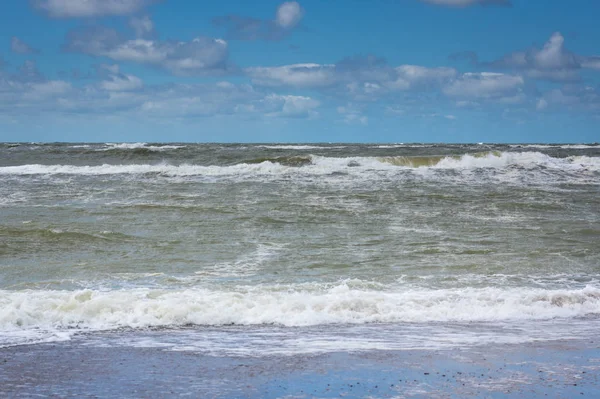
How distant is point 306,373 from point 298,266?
4.85 metres

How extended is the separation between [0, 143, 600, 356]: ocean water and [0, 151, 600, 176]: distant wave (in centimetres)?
675

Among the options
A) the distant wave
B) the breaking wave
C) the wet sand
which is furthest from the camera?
the distant wave

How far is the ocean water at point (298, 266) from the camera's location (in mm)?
6648

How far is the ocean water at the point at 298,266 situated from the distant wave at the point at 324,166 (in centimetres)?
675

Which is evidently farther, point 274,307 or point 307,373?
point 274,307

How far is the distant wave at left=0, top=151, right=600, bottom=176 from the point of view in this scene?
29.0 m

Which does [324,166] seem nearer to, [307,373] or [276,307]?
[276,307]

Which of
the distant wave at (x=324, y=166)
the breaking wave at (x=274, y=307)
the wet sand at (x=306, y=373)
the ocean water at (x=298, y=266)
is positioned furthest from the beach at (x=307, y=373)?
the distant wave at (x=324, y=166)

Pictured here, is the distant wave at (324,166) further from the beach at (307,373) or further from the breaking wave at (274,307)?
the beach at (307,373)

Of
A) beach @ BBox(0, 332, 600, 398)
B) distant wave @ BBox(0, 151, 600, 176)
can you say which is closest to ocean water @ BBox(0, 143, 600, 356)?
beach @ BBox(0, 332, 600, 398)

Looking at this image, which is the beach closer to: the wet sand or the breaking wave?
the wet sand

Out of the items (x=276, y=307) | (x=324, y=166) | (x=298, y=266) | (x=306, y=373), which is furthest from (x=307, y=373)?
(x=324, y=166)

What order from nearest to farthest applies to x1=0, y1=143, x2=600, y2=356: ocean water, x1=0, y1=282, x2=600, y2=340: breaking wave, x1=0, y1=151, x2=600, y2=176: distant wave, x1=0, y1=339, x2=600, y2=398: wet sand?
x1=0, y1=339, x2=600, y2=398: wet sand < x1=0, y1=143, x2=600, y2=356: ocean water < x1=0, y1=282, x2=600, y2=340: breaking wave < x1=0, y1=151, x2=600, y2=176: distant wave

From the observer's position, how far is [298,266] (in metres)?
9.92
